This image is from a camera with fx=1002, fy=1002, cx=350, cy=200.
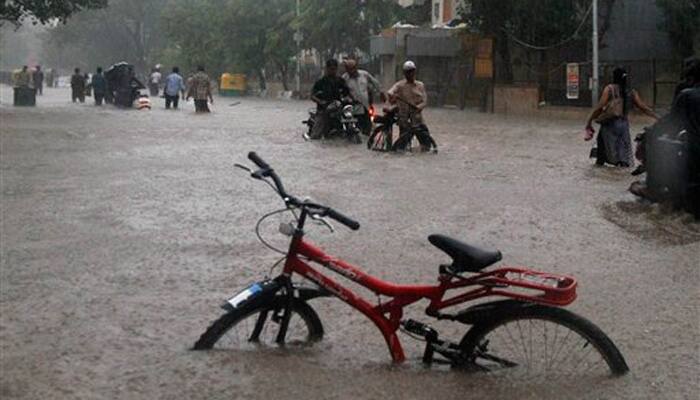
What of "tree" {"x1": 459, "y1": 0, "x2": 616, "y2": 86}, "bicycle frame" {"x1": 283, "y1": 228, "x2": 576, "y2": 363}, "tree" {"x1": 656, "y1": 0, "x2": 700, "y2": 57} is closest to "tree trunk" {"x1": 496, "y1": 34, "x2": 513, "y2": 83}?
"tree" {"x1": 459, "y1": 0, "x2": 616, "y2": 86}

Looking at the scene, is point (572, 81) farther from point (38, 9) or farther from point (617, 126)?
point (38, 9)

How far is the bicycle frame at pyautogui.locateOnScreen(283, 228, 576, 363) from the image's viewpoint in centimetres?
486

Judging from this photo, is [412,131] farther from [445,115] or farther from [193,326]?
[445,115]

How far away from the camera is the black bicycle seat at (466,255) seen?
15.9 feet

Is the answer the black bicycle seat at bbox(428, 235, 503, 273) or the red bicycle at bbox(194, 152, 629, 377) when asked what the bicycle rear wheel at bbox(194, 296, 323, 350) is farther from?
the black bicycle seat at bbox(428, 235, 503, 273)

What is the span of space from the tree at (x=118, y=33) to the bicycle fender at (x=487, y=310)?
289ft

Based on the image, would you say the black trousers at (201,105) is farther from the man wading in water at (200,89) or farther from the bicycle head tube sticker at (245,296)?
the bicycle head tube sticker at (245,296)

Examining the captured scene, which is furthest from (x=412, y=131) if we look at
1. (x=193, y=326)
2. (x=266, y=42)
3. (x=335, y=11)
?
(x=266, y=42)

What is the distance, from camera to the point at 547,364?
17.4 feet

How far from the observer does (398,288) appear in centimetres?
517

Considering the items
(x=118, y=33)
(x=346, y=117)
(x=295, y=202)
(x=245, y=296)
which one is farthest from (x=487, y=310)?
(x=118, y=33)

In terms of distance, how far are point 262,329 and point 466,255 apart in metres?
1.31

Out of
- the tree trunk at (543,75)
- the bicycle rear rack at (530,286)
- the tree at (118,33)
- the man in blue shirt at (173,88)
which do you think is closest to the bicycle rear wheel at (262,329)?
the bicycle rear rack at (530,286)

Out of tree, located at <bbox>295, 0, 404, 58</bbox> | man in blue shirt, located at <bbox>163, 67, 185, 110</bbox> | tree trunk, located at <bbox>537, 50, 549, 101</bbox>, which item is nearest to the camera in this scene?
tree trunk, located at <bbox>537, 50, 549, 101</bbox>
